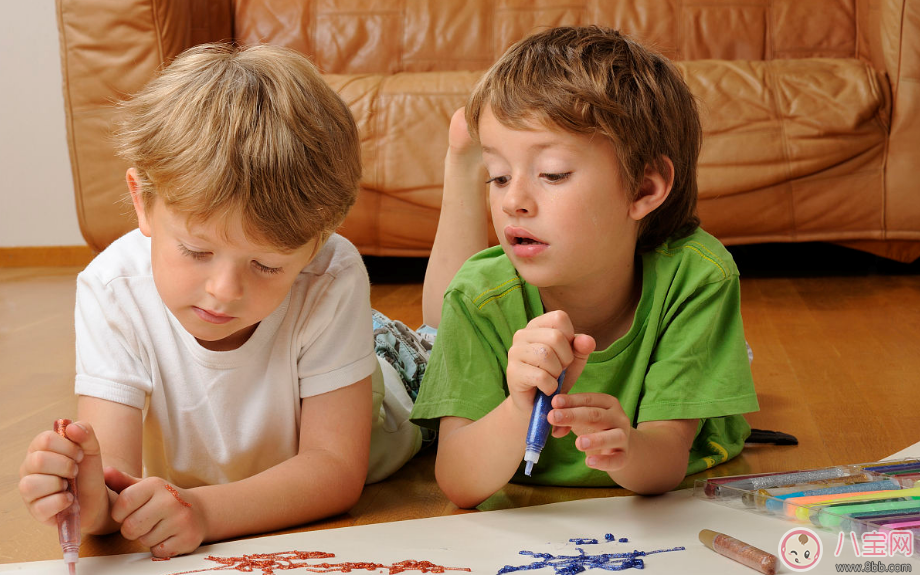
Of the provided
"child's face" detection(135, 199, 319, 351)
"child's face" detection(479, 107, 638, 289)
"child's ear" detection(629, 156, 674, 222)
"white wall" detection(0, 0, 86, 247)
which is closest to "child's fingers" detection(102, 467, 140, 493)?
"child's face" detection(135, 199, 319, 351)

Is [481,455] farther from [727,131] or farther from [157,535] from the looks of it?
[727,131]

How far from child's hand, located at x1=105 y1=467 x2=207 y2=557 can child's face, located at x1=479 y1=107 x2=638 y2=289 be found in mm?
367

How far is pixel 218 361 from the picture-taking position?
0.91 m

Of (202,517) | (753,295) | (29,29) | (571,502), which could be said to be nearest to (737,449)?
(571,502)

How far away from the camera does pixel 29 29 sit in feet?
8.84

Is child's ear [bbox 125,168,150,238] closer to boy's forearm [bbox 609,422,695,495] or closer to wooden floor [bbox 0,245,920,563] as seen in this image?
wooden floor [bbox 0,245,920,563]

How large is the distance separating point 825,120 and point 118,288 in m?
1.54

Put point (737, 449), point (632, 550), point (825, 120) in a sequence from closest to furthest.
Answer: point (632, 550), point (737, 449), point (825, 120)

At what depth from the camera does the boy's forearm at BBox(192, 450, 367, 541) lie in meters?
0.83

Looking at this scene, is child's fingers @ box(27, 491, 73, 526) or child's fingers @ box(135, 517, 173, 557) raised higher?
child's fingers @ box(27, 491, 73, 526)

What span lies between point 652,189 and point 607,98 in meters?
0.11

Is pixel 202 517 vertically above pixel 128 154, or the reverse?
pixel 128 154

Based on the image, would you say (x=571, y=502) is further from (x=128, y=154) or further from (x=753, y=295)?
(x=753, y=295)

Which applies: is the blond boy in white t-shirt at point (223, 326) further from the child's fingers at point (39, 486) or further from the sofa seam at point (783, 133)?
the sofa seam at point (783, 133)
